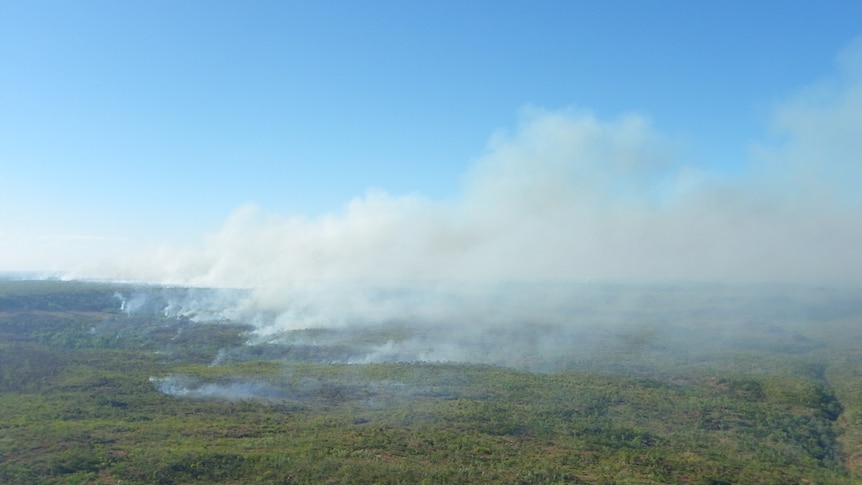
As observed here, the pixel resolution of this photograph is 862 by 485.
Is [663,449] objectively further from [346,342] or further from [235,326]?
[235,326]

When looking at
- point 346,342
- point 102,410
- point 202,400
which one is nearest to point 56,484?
point 102,410

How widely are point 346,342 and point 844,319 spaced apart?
349 ft

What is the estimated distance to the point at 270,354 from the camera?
79938mm

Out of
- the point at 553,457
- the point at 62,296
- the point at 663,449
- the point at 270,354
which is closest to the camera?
the point at 553,457

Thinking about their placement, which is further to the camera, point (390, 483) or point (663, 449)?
point (663, 449)

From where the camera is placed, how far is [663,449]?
40.2 meters

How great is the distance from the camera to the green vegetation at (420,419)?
33250 mm

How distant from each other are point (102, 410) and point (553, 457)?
3261cm

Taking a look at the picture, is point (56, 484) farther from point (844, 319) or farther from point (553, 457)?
point (844, 319)

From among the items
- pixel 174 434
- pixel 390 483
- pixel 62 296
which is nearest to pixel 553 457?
pixel 390 483

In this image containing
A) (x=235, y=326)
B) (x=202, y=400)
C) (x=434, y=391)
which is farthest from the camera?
(x=235, y=326)

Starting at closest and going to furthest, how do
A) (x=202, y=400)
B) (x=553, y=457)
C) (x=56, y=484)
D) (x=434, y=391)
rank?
(x=56, y=484), (x=553, y=457), (x=202, y=400), (x=434, y=391)

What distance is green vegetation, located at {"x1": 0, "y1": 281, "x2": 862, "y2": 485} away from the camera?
3325 cm

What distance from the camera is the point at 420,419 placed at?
44625mm
